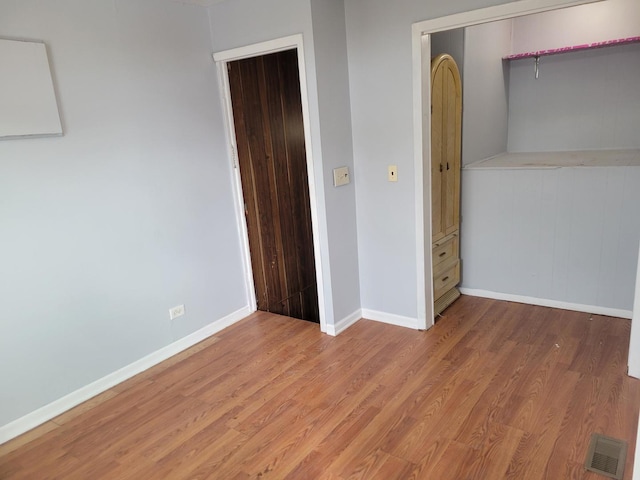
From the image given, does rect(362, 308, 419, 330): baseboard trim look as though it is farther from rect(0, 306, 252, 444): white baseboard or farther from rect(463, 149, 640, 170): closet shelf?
rect(463, 149, 640, 170): closet shelf

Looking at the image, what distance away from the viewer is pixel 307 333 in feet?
11.0

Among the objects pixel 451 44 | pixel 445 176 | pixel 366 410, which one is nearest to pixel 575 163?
pixel 445 176

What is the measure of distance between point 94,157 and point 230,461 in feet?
5.96

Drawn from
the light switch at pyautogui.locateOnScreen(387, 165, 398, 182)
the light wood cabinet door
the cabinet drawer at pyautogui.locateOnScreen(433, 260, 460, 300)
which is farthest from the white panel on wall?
the cabinet drawer at pyautogui.locateOnScreen(433, 260, 460, 300)

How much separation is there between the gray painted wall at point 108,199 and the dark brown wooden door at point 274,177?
227mm

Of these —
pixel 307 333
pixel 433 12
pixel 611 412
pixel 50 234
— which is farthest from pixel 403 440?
pixel 433 12

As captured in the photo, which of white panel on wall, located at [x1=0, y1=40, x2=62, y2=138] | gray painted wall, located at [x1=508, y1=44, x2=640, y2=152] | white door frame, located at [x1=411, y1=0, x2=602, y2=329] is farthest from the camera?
gray painted wall, located at [x1=508, y1=44, x2=640, y2=152]

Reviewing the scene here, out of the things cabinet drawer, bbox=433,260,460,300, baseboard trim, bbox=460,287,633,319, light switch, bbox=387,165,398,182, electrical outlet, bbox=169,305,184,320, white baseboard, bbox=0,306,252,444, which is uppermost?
light switch, bbox=387,165,398,182

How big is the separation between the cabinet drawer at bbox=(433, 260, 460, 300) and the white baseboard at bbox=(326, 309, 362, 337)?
609mm

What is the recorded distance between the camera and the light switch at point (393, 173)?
3.09 metres

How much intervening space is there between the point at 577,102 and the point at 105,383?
487cm

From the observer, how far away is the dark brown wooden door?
346 centimetres

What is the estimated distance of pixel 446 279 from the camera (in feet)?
11.9

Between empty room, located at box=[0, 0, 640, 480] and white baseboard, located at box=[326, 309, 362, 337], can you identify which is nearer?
empty room, located at box=[0, 0, 640, 480]
